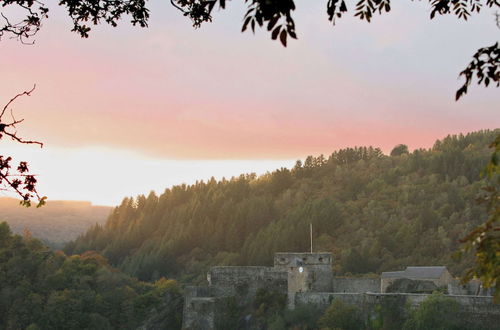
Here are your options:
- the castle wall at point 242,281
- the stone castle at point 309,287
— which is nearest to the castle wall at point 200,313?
the stone castle at point 309,287

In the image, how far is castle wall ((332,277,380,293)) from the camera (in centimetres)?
3991

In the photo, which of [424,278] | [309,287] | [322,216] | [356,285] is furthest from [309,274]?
[322,216]

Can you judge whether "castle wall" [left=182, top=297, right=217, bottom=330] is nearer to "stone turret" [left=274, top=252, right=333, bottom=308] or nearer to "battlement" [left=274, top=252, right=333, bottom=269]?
"stone turret" [left=274, top=252, right=333, bottom=308]

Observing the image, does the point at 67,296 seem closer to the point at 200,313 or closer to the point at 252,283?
the point at 200,313

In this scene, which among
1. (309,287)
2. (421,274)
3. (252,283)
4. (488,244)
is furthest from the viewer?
(252,283)

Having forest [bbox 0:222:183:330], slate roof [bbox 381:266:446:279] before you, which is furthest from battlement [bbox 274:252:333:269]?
forest [bbox 0:222:183:330]

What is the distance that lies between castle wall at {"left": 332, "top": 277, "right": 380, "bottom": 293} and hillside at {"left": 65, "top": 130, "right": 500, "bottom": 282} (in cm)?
1696

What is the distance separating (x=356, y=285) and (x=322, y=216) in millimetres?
35265

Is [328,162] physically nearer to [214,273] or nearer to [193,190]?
[193,190]

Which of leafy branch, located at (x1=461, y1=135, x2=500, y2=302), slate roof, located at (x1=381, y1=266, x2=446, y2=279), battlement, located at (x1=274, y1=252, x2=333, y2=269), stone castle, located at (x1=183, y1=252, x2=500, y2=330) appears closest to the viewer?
leafy branch, located at (x1=461, y1=135, x2=500, y2=302)

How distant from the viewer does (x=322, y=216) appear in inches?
2975

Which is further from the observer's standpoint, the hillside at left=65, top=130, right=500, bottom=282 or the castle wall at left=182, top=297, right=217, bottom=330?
the hillside at left=65, top=130, right=500, bottom=282

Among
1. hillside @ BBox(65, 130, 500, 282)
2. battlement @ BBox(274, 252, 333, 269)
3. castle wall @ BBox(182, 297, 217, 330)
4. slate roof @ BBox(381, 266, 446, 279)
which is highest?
hillside @ BBox(65, 130, 500, 282)

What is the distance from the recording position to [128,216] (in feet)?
360
